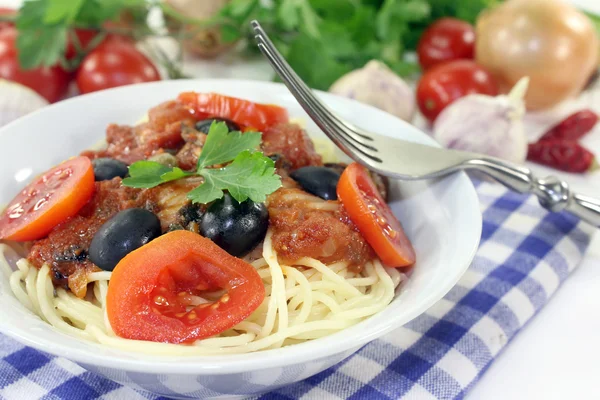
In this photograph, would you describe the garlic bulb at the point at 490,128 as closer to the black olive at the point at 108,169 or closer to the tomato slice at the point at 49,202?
the black olive at the point at 108,169

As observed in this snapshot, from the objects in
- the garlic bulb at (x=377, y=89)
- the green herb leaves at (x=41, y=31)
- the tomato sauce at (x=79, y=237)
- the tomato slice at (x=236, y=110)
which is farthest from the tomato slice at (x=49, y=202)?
the green herb leaves at (x=41, y=31)

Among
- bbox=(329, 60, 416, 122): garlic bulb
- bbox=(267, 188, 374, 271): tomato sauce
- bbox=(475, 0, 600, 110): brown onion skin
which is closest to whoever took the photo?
bbox=(267, 188, 374, 271): tomato sauce

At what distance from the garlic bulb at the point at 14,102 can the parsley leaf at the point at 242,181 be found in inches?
104

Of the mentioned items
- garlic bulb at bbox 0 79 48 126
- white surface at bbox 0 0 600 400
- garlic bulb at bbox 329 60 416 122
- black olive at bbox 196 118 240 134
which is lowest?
white surface at bbox 0 0 600 400

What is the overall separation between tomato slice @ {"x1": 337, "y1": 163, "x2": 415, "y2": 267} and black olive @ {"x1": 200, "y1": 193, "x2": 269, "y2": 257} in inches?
17.6

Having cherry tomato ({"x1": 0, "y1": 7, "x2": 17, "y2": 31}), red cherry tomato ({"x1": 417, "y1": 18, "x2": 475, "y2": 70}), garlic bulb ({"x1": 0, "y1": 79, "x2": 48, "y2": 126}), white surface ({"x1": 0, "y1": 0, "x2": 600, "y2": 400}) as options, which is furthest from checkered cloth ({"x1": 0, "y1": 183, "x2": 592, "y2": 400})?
cherry tomato ({"x1": 0, "y1": 7, "x2": 17, "y2": 31})

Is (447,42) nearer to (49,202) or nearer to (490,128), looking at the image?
(490,128)

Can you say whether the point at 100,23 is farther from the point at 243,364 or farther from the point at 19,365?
the point at 243,364

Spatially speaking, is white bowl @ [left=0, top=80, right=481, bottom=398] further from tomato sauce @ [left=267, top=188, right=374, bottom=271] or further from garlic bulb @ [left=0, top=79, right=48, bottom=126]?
garlic bulb @ [left=0, top=79, right=48, bottom=126]

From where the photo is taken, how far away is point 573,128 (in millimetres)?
5184

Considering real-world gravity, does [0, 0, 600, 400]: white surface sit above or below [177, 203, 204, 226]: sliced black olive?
below

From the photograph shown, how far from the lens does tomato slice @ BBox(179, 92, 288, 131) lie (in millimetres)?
3477

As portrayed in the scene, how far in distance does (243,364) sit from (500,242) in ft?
7.48

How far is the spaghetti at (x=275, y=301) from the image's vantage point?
2654 mm
